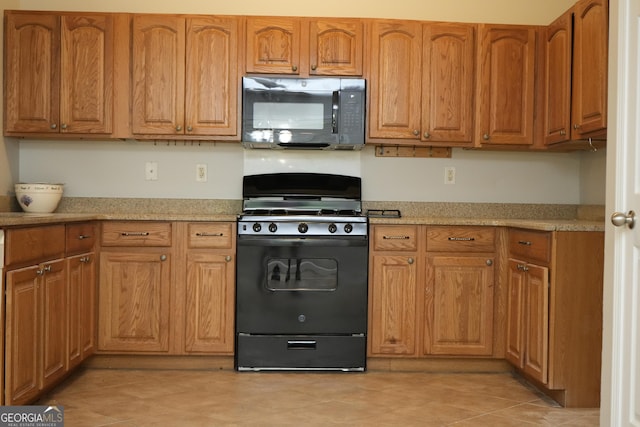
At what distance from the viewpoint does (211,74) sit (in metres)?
3.99

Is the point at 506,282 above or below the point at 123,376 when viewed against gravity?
above

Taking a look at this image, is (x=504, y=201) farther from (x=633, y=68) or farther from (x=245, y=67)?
(x=633, y=68)

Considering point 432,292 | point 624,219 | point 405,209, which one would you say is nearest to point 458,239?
point 432,292

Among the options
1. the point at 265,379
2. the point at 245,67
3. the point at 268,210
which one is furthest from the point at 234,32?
the point at 265,379

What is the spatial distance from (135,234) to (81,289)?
1.42 ft

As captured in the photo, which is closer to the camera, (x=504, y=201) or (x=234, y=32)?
(x=234, y=32)

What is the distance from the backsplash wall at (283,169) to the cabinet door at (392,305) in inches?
26.2

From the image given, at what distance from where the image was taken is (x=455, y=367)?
391 centimetres

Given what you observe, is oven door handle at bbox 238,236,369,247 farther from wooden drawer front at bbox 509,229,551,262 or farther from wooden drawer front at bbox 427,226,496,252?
wooden drawer front at bbox 509,229,551,262

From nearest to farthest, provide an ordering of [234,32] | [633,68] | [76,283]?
[633,68] → [76,283] → [234,32]

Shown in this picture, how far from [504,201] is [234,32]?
202 centimetres

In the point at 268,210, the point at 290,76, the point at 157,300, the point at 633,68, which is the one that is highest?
the point at 290,76

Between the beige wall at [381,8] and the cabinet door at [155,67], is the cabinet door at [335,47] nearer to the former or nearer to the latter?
the beige wall at [381,8]

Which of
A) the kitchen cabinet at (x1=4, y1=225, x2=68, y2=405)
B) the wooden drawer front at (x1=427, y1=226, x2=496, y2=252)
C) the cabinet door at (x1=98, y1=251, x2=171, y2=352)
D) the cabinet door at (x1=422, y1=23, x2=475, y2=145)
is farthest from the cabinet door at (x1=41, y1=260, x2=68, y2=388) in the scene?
the cabinet door at (x1=422, y1=23, x2=475, y2=145)
